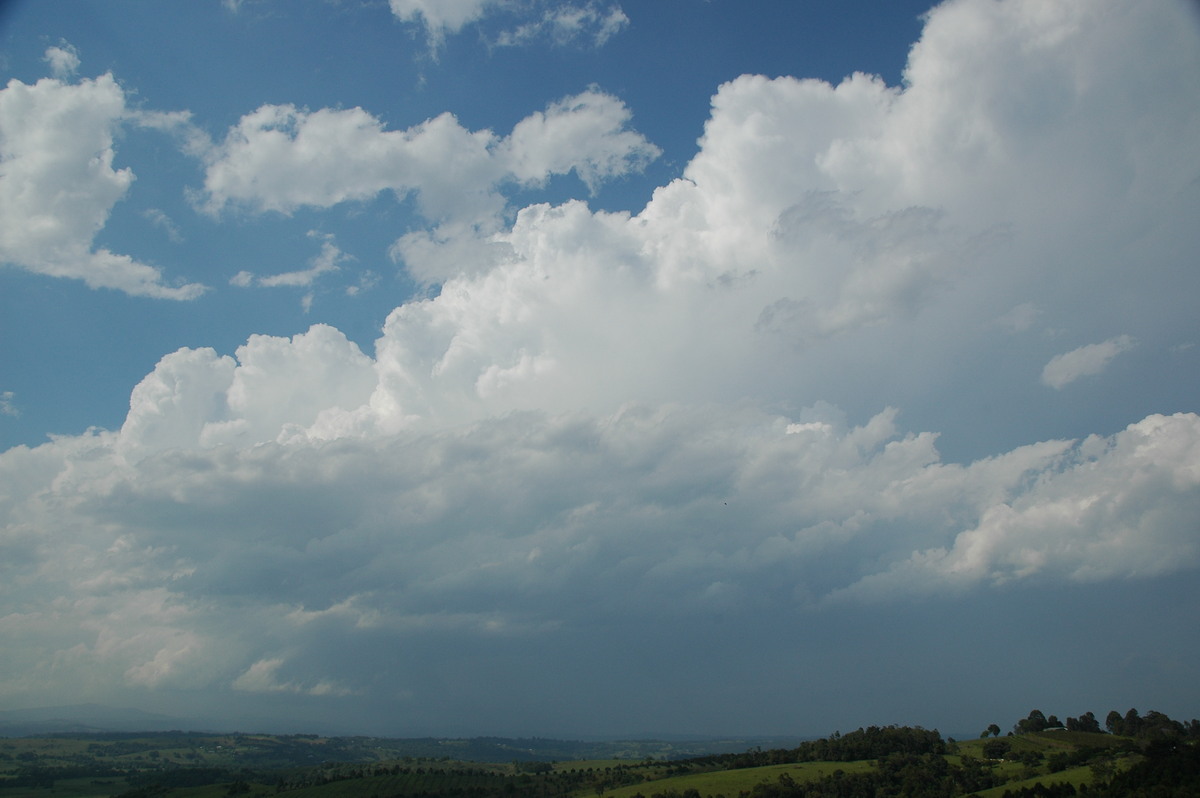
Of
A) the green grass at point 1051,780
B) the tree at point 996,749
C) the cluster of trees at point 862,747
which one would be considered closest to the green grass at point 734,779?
the cluster of trees at point 862,747

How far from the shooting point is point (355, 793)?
639ft

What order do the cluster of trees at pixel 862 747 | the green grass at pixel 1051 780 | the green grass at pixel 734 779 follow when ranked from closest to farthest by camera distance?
the green grass at pixel 1051 780 → the green grass at pixel 734 779 → the cluster of trees at pixel 862 747

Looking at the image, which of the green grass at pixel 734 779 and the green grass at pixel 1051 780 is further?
the green grass at pixel 734 779

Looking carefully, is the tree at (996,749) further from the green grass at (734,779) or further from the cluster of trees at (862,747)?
the green grass at (734,779)

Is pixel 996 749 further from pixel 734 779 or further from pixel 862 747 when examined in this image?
pixel 734 779

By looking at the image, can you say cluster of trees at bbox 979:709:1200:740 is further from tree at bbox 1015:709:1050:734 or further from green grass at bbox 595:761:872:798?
green grass at bbox 595:761:872:798

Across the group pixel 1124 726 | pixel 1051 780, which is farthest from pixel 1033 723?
pixel 1051 780

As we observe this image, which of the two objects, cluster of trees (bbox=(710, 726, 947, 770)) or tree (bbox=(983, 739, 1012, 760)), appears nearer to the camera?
tree (bbox=(983, 739, 1012, 760))

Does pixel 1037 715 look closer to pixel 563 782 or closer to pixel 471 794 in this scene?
pixel 563 782

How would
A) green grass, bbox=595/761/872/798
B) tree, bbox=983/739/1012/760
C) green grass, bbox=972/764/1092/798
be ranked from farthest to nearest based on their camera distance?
tree, bbox=983/739/1012/760 < green grass, bbox=595/761/872/798 < green grass, bbox=972/764/1092/798

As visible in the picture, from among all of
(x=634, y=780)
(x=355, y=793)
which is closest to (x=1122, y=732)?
(x=634, y=780)

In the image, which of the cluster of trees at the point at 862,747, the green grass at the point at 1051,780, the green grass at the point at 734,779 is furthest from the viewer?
the cluster of trees at the point at 862,747

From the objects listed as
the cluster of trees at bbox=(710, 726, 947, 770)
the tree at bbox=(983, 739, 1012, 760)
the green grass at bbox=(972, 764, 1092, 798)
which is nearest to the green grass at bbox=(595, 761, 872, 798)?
the cluster of trees at bbox=(710, 726, 947, 770)

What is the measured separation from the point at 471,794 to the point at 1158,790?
6482 inches
